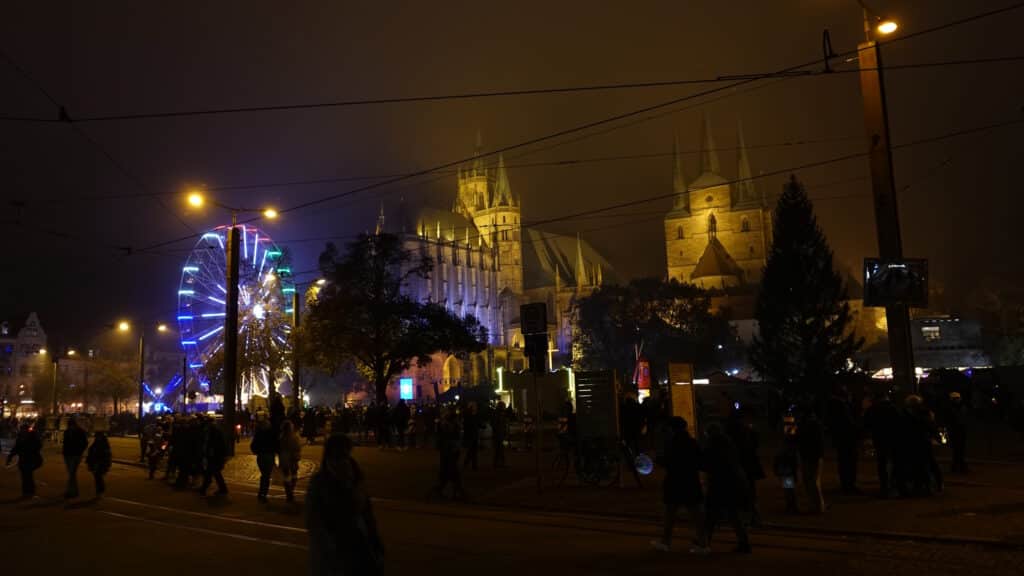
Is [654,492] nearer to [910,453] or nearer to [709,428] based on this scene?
[910,453]

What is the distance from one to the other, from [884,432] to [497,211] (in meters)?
129

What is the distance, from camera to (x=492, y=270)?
130 m

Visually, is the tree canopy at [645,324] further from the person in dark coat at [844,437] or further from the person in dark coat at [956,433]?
the person in dark coat at [844,437]

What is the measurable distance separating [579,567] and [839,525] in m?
4.14

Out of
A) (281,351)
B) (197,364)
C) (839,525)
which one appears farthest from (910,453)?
(197,364)

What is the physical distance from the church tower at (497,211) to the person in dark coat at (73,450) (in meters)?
119

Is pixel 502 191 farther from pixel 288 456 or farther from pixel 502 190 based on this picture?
pixel 288 456

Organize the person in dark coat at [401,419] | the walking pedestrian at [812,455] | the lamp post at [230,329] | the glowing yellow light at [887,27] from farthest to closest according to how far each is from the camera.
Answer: the person in dark coat at [401,419], the lamp post at [230,329], the glowing yellow light at [887,27], the walking pedestrian at [812,455]

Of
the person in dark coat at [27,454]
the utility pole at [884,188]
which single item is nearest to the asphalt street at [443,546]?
the person in dark coat at [27,454]

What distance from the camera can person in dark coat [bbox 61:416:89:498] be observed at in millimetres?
14781

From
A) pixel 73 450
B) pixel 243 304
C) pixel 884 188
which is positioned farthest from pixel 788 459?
pixel 243 304

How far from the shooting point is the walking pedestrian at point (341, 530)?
4.53m

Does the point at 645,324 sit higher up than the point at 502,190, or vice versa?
the point at 502,190

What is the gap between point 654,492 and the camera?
Answer: 1380 cm
